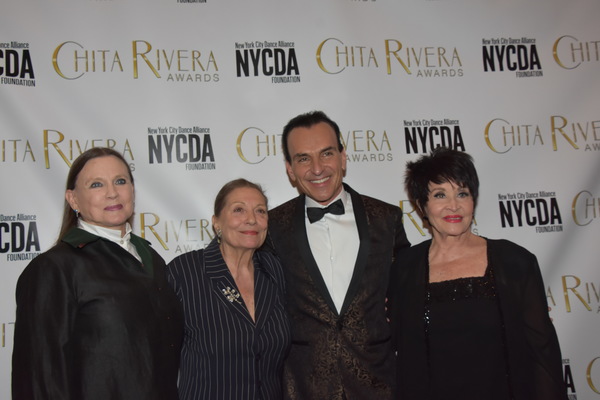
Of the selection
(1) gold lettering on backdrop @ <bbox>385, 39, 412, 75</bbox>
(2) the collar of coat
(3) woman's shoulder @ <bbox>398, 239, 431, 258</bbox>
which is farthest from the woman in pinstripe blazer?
(1) gold lettering on backdrop @ <bbox>385, 39, 412, 75</bbox>

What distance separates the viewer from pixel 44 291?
188cm

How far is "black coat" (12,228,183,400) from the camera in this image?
1.85 m

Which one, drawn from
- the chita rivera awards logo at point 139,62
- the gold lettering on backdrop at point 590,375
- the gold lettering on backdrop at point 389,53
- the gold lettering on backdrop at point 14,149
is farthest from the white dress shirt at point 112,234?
the gold lettering on backdrop at point 590,375

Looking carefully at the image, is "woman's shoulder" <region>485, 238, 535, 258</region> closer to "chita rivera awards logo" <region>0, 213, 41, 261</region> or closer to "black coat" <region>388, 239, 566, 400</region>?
"black coat" <region>388, 239, 566, 400</region>

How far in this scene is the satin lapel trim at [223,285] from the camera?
2.36 meters

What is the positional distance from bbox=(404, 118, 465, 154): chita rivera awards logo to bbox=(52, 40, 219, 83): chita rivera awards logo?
4.30 ft

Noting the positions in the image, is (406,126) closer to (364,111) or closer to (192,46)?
(364,111)

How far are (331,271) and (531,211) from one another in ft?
5.28

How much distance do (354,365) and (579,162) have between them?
2.17 m

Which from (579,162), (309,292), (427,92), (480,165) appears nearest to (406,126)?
(427,92)

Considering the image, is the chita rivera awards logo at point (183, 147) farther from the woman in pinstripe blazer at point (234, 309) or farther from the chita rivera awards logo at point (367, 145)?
the chita rivera awards logo at point (367, 145)

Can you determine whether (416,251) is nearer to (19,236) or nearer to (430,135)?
(430,135)

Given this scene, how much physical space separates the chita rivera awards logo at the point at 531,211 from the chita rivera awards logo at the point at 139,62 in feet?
6.78

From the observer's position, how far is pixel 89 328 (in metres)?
1.94
